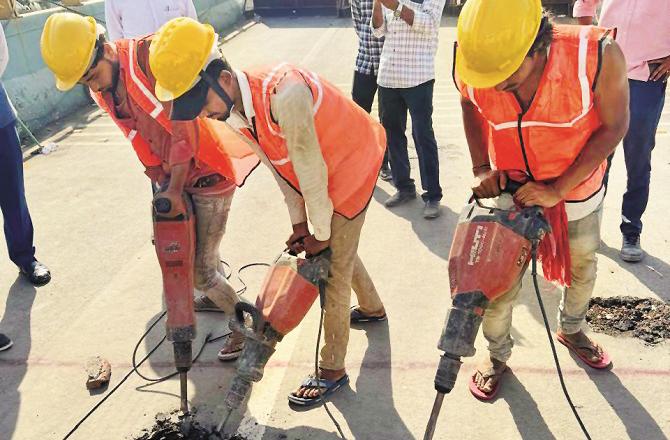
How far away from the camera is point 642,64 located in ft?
12.1

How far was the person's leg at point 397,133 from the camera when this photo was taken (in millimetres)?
4730

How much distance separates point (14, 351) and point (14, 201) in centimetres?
110

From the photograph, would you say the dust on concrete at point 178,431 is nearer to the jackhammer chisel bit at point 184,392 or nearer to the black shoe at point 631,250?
the jackhammer chisel bit at point 184,392

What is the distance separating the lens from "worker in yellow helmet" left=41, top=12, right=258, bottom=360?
296 centimetres

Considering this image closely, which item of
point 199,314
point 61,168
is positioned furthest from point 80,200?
point 199,314

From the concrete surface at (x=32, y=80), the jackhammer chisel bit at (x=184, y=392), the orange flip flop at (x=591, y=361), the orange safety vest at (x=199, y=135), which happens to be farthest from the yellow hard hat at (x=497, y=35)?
the concrete surface at (x=32, y=80)

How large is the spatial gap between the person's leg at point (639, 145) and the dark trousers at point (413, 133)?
135 cm

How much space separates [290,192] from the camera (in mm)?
2826

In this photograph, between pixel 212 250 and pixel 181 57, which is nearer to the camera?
pixel 181 57

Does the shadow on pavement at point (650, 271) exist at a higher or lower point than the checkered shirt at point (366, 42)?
lower

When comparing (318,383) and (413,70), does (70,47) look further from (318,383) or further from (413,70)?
(413,70)

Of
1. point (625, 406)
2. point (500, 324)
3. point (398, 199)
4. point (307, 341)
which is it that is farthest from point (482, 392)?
point (398, 199)

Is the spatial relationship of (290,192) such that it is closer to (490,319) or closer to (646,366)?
(490,319)

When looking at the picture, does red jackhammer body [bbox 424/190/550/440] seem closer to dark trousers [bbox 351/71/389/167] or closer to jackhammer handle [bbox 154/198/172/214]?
jackhammer handle [bbox 154/198/172/214]
